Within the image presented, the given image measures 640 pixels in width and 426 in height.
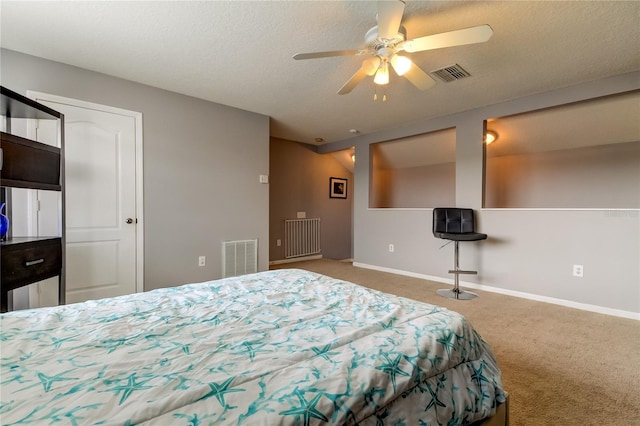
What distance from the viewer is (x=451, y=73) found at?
8.96 ft

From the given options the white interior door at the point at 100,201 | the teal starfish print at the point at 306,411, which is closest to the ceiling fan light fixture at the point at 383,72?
the teal starfish print at the point at 306,411

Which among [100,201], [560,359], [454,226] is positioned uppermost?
[100,201]

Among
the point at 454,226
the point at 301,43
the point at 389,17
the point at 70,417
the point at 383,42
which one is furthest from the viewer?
the point at 454,226

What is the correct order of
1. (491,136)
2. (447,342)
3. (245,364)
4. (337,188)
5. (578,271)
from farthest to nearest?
(337,188) < (491,136) < (578,271) < (447,342) < (245,364)

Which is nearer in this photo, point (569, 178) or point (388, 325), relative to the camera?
point (388, 325)

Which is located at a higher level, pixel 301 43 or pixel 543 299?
pixel 301 43

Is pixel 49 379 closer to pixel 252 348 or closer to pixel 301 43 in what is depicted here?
pixel 252 348

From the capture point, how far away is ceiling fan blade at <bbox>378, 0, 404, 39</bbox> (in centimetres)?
154

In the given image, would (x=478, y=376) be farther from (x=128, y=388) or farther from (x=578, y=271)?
(x=578, y=271)

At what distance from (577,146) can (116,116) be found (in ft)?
18.8

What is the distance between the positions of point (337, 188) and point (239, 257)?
3.08 meters

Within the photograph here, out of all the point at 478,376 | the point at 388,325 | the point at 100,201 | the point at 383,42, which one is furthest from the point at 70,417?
the point at 100,201

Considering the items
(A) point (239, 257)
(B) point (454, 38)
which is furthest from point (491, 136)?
(A) point (239, 257)

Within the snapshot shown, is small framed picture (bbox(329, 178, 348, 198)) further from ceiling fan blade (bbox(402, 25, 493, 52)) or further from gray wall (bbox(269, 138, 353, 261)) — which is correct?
ceiling fan blade (bbox(402, 25, 493, 52))
